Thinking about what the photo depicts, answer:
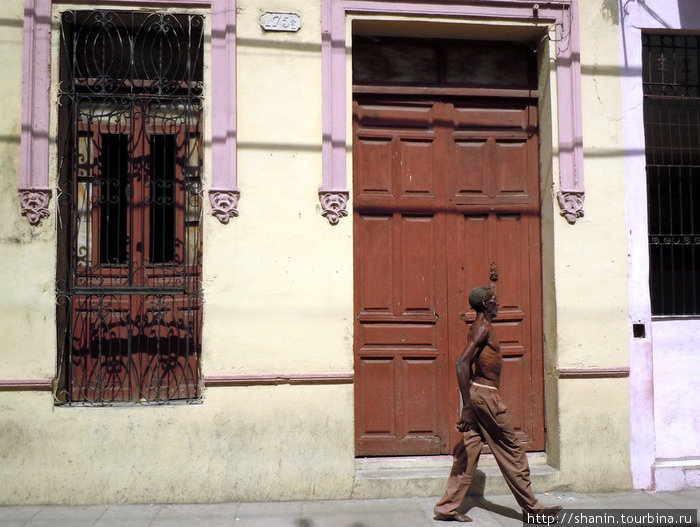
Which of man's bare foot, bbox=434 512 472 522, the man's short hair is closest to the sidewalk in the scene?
man's bare foot, bbox=434 512 472 522

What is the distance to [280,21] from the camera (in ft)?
19.4

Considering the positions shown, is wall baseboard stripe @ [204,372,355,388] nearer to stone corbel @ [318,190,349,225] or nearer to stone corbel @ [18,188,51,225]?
stone corbel @ [318,190,349,225]

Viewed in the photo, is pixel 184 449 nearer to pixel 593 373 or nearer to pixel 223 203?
pixel 223 203

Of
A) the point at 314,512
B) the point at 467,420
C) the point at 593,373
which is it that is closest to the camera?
the point at 467,420

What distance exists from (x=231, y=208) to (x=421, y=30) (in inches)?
95.5

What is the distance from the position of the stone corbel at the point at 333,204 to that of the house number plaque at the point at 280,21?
1474 millimetres

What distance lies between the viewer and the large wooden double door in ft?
20.2

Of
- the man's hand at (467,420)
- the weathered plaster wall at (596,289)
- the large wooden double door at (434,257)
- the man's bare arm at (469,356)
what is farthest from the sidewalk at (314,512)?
the man's bare arm at (469,356)

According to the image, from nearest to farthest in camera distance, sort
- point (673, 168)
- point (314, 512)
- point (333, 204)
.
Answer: point (314, 512)
point (333, 204)
point (673, 168)

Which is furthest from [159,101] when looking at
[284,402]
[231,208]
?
[284,402]

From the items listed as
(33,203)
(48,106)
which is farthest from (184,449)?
(48,106)

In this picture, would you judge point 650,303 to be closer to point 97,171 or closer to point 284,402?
point 284,402

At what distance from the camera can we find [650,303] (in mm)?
6188

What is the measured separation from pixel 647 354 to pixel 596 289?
744 mm
